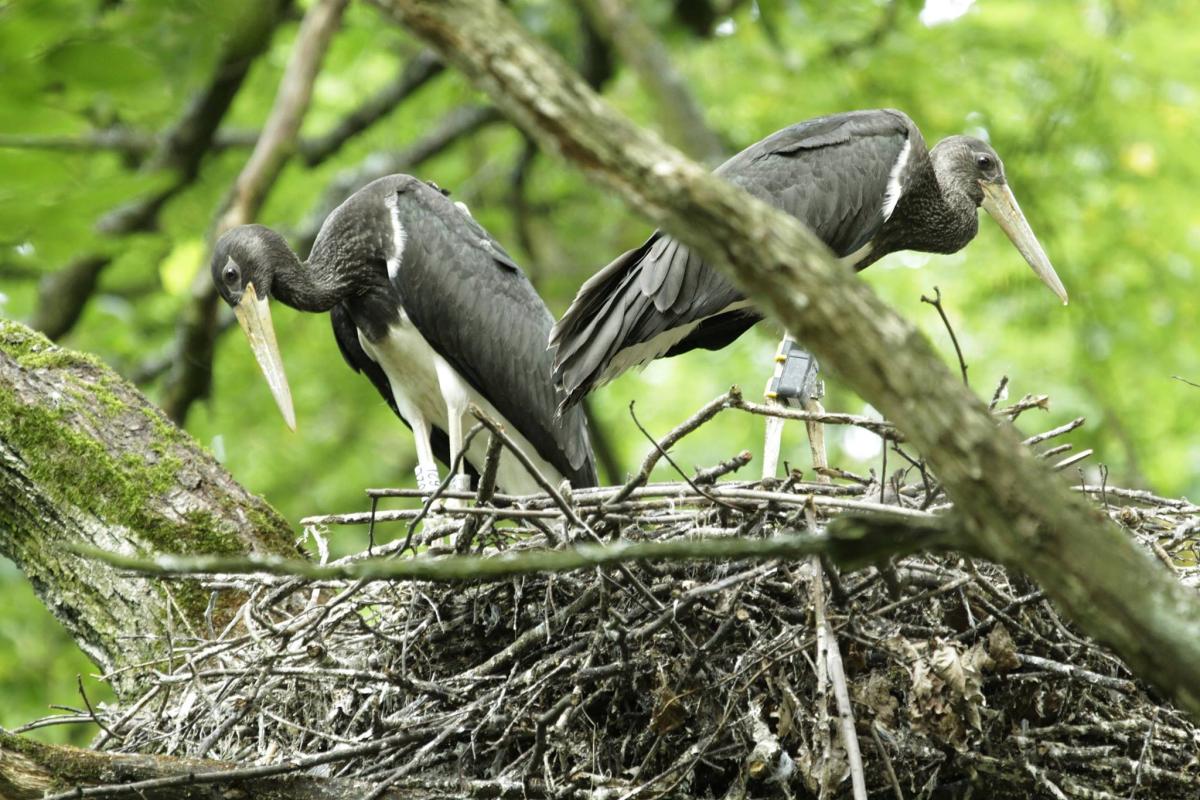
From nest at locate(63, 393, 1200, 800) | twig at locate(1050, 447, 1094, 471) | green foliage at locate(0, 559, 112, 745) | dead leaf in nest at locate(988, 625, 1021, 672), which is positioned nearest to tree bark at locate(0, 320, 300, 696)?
nest at locate(63, 393, 1200, 800)

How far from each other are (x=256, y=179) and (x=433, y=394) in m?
1.57

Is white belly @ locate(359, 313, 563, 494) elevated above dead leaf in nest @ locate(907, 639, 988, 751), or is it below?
above

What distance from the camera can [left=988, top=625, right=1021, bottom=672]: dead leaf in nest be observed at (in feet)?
11.9

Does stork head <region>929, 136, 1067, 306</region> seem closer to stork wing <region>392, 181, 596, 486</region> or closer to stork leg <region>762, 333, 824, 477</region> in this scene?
stork leg <region>762, 333, 824, 477</region>

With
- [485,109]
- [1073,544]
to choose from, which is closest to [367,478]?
[485,109]

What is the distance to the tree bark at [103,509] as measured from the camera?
4.72 meters

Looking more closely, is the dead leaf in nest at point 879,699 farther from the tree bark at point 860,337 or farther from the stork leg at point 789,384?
the stork leg at point 789,384

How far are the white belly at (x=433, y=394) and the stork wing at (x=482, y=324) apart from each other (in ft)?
0.28

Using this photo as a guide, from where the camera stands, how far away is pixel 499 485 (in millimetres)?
6980

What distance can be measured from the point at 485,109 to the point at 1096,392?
477 centimetres

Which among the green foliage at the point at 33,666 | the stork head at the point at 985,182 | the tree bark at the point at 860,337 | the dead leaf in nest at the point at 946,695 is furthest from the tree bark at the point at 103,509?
the stork head at the point at 985,182

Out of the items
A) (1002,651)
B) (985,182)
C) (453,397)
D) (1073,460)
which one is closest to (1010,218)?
(985,182)

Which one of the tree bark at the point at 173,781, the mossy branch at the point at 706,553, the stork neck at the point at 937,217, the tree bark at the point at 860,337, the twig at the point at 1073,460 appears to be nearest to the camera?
the tree bark at the point at 860,337

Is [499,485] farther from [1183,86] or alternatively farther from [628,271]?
[1183,86]
